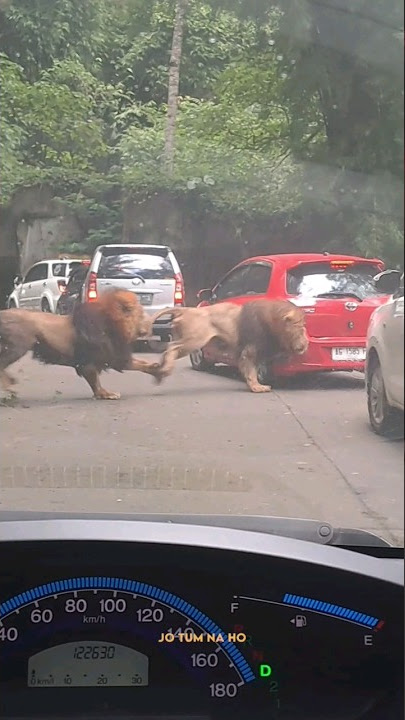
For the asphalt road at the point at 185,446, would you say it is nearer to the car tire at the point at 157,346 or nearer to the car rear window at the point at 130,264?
the car tire at the point at 157,346

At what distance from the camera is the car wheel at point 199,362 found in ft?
10.1

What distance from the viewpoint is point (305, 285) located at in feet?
9.80

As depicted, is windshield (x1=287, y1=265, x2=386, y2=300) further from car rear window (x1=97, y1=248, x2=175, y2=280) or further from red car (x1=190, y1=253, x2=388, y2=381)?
car rear window (x1=97, y1=248, x2=175, y2=280)

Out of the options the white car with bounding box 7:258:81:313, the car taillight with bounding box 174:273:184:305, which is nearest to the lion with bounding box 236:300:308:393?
the car taillight with bounding box 174:273:184:305

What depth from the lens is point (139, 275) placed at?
2.99 m

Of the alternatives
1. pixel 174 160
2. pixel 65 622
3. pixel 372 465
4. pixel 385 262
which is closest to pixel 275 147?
pixel 174 160

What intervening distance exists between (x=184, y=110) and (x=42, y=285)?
71cm

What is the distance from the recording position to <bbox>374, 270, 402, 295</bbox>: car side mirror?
88.3 inches

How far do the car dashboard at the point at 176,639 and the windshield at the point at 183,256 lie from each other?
26cm

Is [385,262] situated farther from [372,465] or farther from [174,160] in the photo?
[174,160]

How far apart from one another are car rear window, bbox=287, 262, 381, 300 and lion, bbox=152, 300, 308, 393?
9 centimetres

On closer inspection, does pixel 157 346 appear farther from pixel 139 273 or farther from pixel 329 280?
pixel 329 280

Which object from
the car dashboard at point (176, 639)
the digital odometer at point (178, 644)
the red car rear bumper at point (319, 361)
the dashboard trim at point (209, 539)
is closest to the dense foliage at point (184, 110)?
the red car rear bumper at point (319, 361)

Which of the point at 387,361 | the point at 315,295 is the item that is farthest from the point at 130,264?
the point at 387,361
